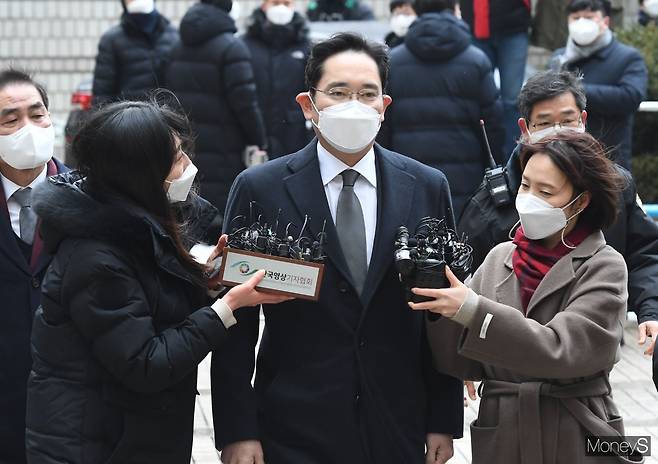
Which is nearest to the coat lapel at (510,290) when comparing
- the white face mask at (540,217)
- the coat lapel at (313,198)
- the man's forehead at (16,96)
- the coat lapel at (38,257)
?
the white face mask at (540,217)

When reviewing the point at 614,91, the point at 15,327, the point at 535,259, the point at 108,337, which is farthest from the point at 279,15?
the point at 108,337

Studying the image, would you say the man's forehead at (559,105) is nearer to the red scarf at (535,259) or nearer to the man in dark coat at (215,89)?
the red scarf at (535,259)

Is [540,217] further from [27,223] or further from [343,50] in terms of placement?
[27,223]

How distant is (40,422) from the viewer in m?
3.55

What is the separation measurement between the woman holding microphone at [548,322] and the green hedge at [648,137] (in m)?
5.99

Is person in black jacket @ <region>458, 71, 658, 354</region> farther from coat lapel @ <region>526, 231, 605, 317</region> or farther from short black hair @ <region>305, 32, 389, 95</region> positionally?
short black hair @ <region>305, 32, 389, 95</region>

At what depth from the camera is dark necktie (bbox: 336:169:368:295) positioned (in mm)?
3732

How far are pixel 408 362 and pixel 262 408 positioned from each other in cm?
47

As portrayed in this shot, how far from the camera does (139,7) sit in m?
8.90

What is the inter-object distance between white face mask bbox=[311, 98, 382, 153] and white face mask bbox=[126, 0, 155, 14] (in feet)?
17.6

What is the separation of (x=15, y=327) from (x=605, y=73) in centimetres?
509

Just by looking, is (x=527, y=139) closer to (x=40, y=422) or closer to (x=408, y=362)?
(x=408, y=362)

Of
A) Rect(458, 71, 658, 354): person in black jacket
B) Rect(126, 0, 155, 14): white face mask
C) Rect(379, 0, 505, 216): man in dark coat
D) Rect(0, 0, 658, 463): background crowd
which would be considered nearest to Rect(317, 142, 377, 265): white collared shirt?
Rect(458, 71, 658, 354): person in black jacket

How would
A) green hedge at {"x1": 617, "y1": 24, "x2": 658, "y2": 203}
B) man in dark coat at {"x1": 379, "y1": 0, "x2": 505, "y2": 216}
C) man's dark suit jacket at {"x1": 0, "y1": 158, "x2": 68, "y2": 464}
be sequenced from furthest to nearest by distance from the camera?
green hedge at {"x1": 617, "y1": 24, "x2": 658, "y2": 203}, man in dark coat at {"x1": 379, "y1": 0, "x2": 505, "y2": 216}, man's dark suit jacket at {"x1": 0, "y1": 158, "x2": 68, "y2": 464}
